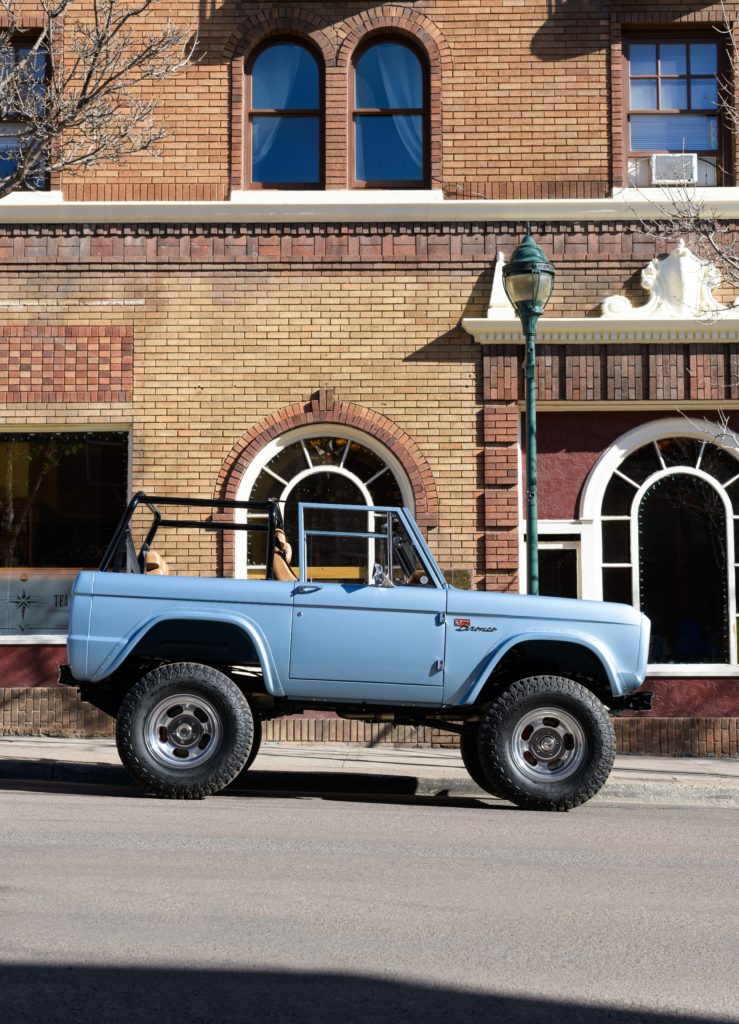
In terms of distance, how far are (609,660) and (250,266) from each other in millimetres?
6928

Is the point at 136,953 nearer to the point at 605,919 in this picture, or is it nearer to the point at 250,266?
the point at 605,919

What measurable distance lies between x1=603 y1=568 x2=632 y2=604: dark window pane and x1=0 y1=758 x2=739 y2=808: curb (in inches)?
146

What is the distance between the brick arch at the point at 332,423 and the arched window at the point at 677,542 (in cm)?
196

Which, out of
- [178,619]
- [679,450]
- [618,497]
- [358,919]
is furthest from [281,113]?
[358,919]

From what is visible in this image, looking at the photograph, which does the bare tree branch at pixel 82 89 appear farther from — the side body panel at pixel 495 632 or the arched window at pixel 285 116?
the side body panel at pixel 495 632

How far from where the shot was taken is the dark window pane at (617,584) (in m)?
14.2

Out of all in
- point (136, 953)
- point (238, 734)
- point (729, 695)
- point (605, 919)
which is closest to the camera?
point (136, 953)

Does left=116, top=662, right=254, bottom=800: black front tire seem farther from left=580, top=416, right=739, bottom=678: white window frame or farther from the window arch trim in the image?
the window arch trim

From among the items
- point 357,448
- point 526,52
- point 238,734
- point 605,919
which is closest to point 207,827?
point 238,734

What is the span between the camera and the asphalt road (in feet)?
14.2

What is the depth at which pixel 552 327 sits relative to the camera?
14.0 metres

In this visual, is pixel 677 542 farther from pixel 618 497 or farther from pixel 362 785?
pixel 362 785

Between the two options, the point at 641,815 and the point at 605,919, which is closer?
the point at 605,919

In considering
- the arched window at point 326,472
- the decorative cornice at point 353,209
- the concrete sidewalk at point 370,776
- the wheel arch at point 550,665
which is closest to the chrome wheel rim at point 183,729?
the concrete sidewalk at point 370,776
